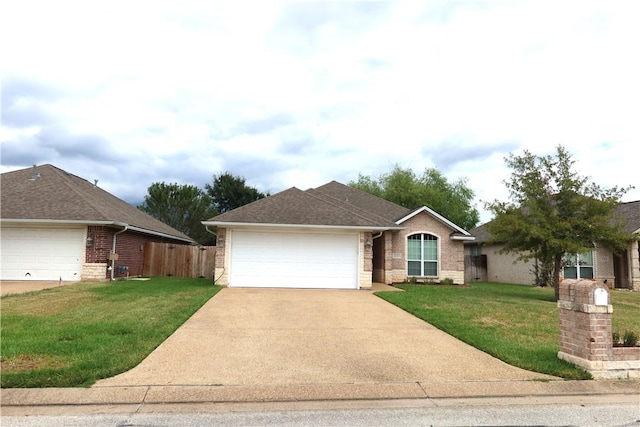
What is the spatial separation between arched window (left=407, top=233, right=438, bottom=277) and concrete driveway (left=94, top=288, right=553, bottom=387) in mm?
10923

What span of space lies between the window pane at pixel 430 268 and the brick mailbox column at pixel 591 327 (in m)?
15.6

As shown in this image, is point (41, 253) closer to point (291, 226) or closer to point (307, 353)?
point (291, 226)

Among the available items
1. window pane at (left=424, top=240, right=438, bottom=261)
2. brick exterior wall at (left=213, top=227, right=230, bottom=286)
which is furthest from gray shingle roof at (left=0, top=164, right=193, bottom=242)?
window pane at (left=424, top=240, right=438, bottom=261)

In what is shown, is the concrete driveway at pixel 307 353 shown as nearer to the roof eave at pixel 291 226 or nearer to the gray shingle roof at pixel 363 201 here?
the roof eave at pixel 291 226

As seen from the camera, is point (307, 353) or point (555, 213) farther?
point (555, 213)

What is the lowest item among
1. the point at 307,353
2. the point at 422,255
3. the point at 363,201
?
the point at 307,353

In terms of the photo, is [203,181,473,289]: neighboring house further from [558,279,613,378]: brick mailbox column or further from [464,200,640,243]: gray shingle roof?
[558,279,613,378]: brick mailbox column

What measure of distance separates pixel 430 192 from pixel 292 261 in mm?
24691

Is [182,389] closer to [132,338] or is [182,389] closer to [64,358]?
[64,358]

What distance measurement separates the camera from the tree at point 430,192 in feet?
128

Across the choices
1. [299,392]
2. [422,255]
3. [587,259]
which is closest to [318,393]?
[299,392]

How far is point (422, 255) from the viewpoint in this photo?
72.3 feet

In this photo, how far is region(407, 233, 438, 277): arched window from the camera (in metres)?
21.9

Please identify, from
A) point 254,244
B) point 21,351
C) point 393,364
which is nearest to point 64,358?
point 21,351
